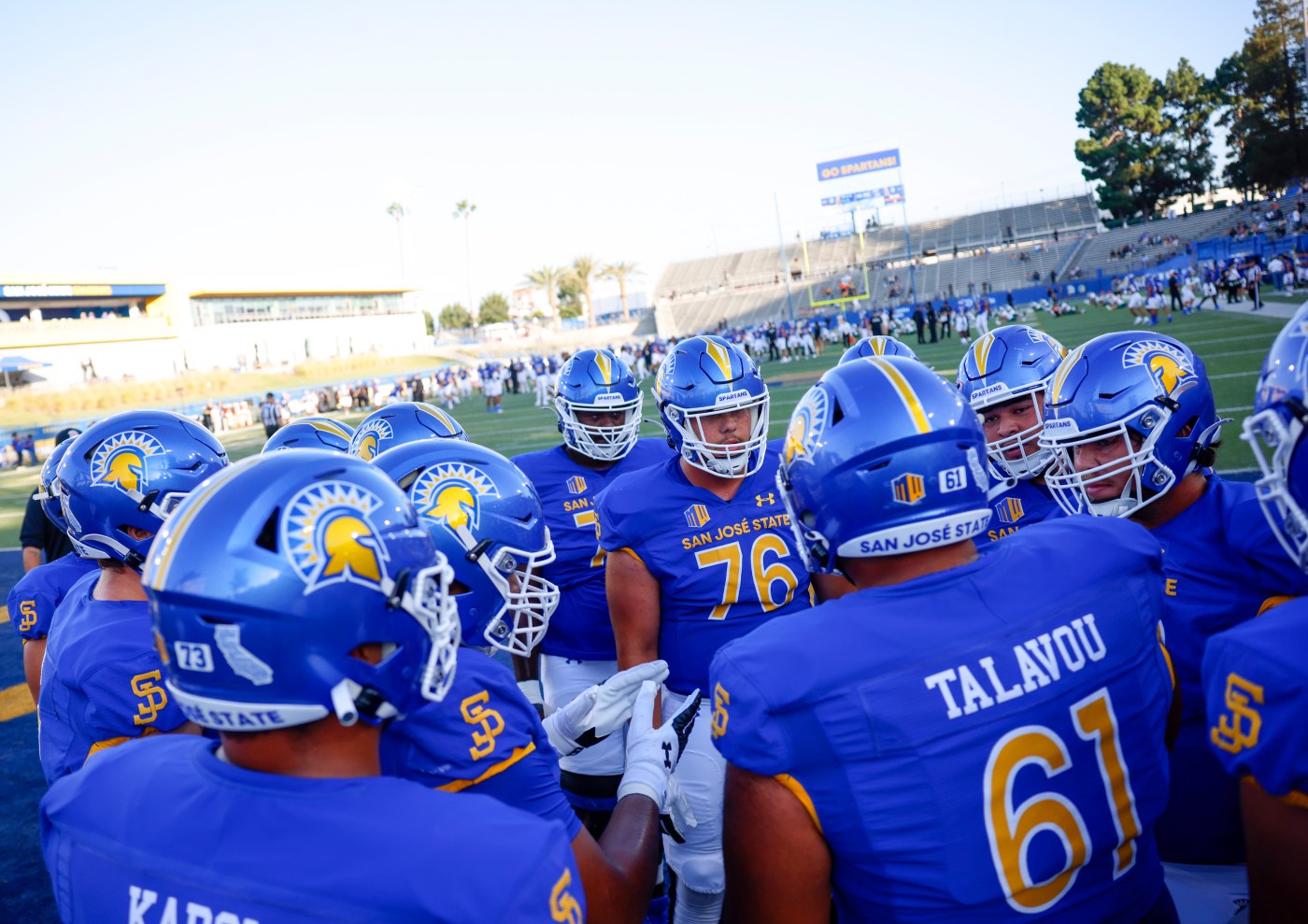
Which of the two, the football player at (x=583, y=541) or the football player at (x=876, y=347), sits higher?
the football player at (x=876, y=347)

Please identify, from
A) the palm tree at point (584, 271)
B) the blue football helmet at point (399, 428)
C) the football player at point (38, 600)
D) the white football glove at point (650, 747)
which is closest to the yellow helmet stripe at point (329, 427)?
the blue football helmet at point (399, 428)

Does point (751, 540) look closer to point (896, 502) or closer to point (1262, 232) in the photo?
point (896, 502)

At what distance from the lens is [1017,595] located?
71.6 inches

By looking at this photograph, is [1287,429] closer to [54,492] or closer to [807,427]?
[807,427]

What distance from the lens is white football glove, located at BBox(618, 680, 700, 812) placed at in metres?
2.31

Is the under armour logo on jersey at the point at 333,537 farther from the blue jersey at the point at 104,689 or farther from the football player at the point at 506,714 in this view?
the blue jersey at the point at 104,689

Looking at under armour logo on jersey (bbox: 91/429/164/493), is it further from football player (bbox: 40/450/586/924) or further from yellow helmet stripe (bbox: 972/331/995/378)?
yellow helmet stripe (bbox: 972/331/995/378)

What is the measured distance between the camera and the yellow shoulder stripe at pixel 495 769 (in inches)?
79.7

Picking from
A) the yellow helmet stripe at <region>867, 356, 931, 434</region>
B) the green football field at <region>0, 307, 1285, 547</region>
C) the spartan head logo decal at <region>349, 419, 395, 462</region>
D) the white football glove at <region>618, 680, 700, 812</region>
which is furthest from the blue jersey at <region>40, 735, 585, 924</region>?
the green football field at <region>0, 307, 1285, 547</region>

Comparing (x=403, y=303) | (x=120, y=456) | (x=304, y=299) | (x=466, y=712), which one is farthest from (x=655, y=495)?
(x=403, y=303)

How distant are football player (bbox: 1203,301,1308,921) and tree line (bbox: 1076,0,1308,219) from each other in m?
66.5

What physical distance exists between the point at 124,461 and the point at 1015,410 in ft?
12.5

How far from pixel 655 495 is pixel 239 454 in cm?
2651

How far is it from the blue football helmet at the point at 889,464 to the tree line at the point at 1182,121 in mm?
66549
